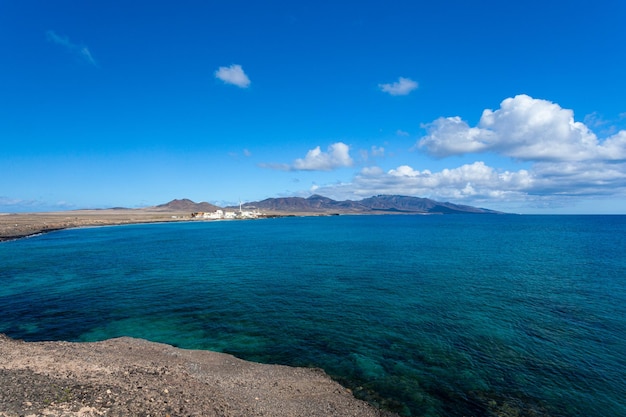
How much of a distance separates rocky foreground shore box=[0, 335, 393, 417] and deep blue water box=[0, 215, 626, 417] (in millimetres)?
2552

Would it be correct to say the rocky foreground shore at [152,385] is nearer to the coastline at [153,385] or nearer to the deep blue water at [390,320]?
the coastline at [153,385]

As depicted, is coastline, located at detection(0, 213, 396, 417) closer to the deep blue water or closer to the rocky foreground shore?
the rocky foreground shore

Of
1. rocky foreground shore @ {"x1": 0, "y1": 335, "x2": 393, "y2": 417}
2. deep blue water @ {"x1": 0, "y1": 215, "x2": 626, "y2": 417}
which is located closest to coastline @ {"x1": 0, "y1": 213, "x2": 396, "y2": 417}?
rocky foreground shore @ {"x1": 0, "y1": 335, "x2": 393, "y2": 417}

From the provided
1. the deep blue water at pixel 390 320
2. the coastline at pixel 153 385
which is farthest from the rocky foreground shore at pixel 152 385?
the deep blue water at pixel 390 320

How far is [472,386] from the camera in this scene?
19.7 meters

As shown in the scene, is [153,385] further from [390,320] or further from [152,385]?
[390,320]

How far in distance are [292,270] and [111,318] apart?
28.4 meters

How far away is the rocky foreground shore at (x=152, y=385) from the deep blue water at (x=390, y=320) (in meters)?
2.55

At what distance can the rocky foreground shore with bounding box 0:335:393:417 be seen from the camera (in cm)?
1365

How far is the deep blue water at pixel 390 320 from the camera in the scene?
1967 cm

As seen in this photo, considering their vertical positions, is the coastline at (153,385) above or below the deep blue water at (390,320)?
above

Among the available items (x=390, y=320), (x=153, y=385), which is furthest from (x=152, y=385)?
(x=390, y=320)

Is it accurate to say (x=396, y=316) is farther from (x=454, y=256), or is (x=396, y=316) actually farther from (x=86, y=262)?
(x=86, y=262)

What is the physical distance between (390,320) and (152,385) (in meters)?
21.4
